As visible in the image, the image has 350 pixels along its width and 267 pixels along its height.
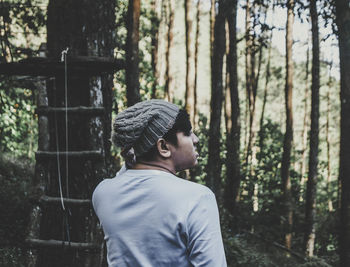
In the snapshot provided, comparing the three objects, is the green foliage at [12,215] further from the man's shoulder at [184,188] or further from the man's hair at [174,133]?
the man's shoulder at [184,188]

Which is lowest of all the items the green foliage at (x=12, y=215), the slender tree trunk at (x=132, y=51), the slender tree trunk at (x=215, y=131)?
the green foliage at (x=12, y=215)

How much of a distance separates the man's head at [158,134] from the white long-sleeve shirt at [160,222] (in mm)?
90

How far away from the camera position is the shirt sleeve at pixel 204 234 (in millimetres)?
1336

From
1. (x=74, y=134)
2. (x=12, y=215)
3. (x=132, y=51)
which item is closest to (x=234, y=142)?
(x=132, y=51)

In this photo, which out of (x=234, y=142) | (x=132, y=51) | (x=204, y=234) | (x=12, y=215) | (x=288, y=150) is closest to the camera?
(x=204, y=234)

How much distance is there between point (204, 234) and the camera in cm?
134

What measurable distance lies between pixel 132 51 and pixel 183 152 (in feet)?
30.3

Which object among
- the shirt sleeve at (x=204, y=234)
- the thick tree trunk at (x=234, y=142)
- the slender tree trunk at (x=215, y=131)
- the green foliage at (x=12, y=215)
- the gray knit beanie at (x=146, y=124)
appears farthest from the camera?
the thick tree trunk at (x=234, y=142)

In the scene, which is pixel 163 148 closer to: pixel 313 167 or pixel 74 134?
pixel 74 134

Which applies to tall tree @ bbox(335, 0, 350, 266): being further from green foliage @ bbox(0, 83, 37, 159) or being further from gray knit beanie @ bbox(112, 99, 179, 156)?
green foliage @ bbox(0, 83, 37, 159)

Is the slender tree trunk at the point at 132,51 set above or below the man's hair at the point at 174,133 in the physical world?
above

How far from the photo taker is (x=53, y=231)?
167 inches

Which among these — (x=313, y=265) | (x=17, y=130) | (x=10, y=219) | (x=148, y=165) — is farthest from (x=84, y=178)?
(x=17, y=130)

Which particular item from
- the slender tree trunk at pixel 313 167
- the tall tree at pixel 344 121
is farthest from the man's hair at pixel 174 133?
the slender tree trunk at pixel 313 167
